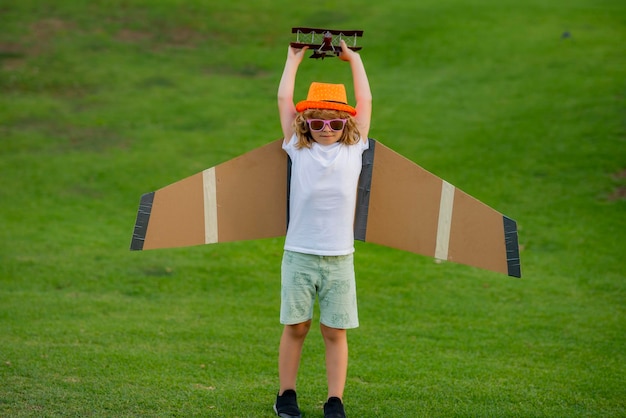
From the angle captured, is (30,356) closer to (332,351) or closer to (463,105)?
(332,351)

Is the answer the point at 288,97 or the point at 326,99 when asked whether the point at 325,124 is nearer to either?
the point at 326,99

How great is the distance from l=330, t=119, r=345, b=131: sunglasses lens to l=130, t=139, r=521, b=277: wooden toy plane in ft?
1.28

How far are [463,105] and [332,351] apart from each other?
34.2 feet

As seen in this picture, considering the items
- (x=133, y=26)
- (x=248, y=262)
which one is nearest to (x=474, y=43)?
(x=133, y=26)

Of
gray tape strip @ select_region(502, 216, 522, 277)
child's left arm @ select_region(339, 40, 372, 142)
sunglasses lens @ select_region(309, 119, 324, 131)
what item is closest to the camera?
sunglasses lens @ select_region(309, 119, 324, 131)

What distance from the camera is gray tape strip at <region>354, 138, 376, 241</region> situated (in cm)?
485

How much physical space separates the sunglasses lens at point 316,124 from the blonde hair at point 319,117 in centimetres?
4

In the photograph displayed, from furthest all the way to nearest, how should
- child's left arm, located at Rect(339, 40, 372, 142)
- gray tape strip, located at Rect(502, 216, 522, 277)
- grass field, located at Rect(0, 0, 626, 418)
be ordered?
grass field, located at Rect(0, 0, 626, 418) → gray tape strip, located at Rect(502, 216, 522, 277) → child's left arm, located at Rect(339, 40, 372, 142)

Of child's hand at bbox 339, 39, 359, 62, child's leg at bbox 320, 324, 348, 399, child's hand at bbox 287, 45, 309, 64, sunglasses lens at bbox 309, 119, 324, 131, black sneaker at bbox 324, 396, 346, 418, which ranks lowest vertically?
black sneaker at bbox 324, 396, 346, 418

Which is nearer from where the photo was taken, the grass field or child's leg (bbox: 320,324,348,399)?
child's leg (bbox: 320,324,348,399)

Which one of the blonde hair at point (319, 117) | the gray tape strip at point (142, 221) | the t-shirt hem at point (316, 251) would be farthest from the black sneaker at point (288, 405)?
the blonde hair at point (319, 117)

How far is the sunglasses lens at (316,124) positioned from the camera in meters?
4.46

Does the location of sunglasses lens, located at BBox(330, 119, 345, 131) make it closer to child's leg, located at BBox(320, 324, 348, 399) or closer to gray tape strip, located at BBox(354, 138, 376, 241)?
gray tape strip, located at BBox(354, 138, 376, 241)

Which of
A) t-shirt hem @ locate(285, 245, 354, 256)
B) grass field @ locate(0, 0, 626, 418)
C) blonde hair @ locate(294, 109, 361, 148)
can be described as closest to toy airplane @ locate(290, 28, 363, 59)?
blonde hair @ locate(294, 109, 361, 148)
